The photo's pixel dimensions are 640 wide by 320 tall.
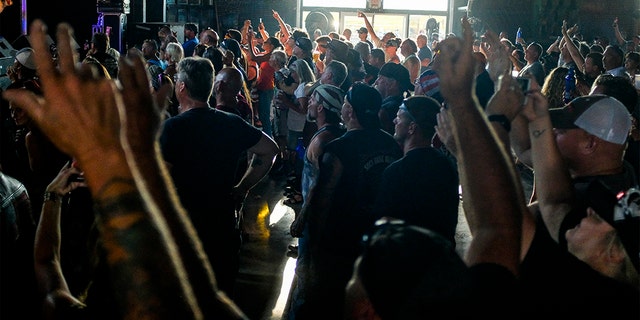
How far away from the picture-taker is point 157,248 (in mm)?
1438

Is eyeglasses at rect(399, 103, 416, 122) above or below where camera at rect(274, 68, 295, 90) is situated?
above

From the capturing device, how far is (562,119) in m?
3.16

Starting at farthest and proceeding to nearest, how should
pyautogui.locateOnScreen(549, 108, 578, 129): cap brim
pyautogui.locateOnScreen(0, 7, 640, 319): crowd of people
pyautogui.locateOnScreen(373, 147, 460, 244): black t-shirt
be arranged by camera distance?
pyautogui.locateOnScreen(373, 147, 460, 244): black t-shirt < pyautogui.locateOnScreen(549, 108, 578, 129): cap brim < pyautogui.locateOnScreen(0, 7, 640, 319): crowd of people

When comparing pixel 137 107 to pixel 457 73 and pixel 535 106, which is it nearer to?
pixel 457 73

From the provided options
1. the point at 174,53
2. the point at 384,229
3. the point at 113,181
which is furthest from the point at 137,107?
the point at 174,53

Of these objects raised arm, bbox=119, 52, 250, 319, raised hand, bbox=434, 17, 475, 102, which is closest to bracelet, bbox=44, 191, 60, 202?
raised arm, bbox=119, 52, 250, 319

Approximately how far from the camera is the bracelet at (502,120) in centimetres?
247

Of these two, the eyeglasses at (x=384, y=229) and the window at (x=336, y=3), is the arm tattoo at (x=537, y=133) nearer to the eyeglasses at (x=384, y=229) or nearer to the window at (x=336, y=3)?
the eyeglasses at (x=384, y=229)

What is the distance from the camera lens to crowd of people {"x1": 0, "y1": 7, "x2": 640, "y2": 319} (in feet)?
4.66

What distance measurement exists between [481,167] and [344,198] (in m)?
2.48

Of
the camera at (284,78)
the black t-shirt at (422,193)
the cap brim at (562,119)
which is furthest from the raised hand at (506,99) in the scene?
the camera at (284,78)

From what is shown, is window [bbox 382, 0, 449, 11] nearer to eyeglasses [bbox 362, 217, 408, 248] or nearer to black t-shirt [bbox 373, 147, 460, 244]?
black t-shirt [bbox 373, 147, 460, 244]

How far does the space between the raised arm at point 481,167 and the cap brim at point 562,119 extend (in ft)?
4.61

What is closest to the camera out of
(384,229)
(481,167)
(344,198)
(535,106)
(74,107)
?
(74,107)
